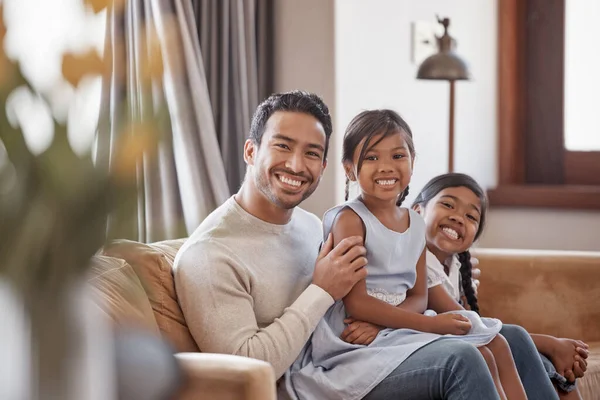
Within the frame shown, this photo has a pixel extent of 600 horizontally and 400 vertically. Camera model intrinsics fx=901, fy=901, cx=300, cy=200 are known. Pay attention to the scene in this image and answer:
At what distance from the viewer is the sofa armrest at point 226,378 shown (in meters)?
1.48

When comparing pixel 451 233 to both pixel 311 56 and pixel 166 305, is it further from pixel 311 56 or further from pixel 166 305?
pixel 311 56

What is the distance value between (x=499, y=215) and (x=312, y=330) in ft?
8.26

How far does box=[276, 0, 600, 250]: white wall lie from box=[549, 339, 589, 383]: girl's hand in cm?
113

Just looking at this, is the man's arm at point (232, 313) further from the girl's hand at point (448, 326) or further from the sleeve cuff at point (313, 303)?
the girl's hand at point (448, 326)

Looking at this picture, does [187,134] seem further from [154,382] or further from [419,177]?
[154,382]

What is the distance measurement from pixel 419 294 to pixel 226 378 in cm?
69

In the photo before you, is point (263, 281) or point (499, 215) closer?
point (263, 281)

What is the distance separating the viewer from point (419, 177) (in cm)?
368

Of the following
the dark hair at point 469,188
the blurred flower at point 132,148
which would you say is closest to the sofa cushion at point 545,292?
the dark hair at point 469,188

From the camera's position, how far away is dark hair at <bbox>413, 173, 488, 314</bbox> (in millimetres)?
2346

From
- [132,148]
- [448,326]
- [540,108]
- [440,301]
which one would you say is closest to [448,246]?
[440,301]

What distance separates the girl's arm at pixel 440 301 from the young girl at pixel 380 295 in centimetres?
12

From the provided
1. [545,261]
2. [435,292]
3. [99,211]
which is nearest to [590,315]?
[545,261]

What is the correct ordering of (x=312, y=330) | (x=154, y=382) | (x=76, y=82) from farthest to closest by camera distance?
(x=312, y=330)
(x=154, y=382)
(x=76, y=82)
